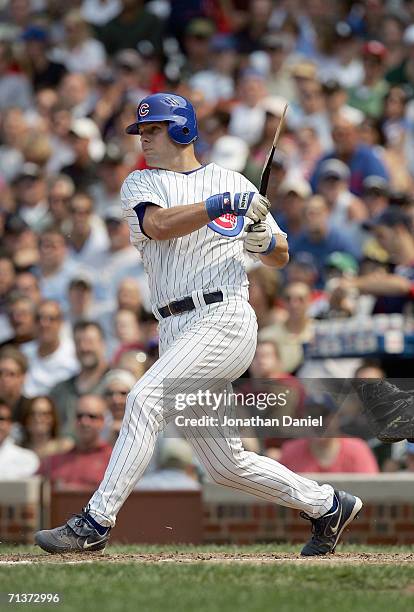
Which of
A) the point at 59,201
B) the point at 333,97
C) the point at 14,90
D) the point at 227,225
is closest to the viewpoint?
the point at 227,225

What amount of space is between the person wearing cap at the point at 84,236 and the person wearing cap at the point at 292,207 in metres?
1.54

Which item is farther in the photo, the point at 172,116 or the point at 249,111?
the point at 249,111

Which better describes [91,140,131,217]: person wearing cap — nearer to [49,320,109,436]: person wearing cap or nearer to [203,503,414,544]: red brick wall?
[49,320,109,436]: person wearing cap

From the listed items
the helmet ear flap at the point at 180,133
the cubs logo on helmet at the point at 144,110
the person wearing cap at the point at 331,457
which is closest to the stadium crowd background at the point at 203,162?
the person wearing cap at the point at 331,457

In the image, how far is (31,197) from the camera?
42.8ft

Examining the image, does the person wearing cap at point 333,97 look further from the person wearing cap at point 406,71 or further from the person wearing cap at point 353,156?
the person wearing cap at point 406,71

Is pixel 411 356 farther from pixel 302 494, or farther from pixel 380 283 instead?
pixel 302 494

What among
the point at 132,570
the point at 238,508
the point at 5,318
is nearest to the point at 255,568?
the point at 132,570

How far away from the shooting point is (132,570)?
537cm

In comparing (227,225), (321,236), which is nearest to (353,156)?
(321,236)

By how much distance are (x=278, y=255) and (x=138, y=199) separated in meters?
0.69

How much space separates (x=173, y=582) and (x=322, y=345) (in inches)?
166

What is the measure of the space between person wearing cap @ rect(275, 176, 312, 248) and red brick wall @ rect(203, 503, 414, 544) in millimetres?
3822

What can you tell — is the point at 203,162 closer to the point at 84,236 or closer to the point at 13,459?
the point at 84,236
